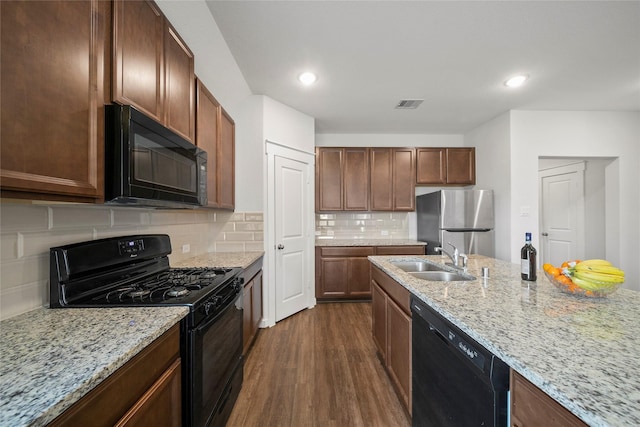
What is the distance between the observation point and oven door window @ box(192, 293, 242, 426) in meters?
1.13

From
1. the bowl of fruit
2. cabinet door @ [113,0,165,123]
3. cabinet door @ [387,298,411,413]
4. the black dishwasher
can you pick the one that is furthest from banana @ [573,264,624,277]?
cabinet door @ [113,0,165,123]

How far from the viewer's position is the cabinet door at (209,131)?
6.01ft

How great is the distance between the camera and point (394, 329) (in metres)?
1.72

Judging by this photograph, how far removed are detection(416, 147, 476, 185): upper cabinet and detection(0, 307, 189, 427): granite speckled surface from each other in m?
3.88

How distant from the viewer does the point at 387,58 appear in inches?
88.6

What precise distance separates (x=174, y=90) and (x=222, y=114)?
0.95 metres

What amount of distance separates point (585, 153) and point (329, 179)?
3365mm

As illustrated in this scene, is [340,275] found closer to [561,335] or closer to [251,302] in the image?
[251,302]

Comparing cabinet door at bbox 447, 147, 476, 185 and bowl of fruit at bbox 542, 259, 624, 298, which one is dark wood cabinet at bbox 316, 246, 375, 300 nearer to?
Result: cabinet door at bbox 447, 147, 476, 185

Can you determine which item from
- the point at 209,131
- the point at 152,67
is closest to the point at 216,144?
the point at 209,131

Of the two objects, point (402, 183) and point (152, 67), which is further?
point (402, 183)

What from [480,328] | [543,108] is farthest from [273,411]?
[543,108]

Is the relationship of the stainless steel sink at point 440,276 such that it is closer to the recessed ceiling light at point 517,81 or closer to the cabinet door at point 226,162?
the cabinet door at point 226,162

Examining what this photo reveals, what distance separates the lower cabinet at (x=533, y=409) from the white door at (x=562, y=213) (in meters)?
4.57
